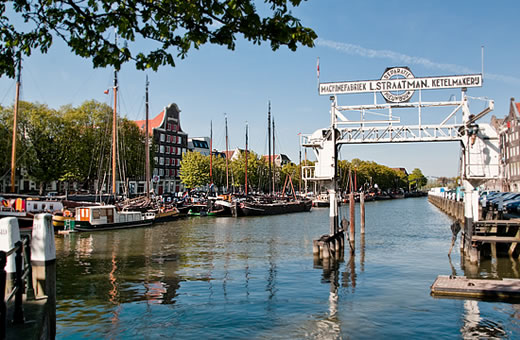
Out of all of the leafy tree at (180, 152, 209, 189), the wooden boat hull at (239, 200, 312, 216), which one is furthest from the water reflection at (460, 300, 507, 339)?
the leafy tree at (180, 152, 209, 189)

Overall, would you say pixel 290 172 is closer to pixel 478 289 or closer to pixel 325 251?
pixel 325 251

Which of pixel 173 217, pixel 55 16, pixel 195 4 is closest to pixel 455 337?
pixel 195 4

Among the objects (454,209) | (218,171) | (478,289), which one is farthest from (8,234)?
(218,171)

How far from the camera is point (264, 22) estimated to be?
7004 mm

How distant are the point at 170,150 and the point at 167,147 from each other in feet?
4.84

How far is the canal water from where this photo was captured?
41.8 feet

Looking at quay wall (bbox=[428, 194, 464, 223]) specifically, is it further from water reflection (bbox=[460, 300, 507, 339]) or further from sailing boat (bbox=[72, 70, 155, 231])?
water reflection (bbox=[460, 300, 507, 339])

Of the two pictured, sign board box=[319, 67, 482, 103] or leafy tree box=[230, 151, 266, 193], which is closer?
sign board box=[319, 67, 482, 103]

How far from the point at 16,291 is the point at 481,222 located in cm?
2283

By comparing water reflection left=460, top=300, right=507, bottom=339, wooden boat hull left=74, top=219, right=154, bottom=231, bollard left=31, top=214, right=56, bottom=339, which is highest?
bollard left=31, top=214, right=56, bottom=339

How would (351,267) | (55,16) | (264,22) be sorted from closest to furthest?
1. (264,22)
2. (55,16)
3. (351,267)

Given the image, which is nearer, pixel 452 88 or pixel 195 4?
pixel 195 4

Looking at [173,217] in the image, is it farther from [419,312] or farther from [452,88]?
[419,312]

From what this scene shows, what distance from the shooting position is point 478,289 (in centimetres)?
1593
